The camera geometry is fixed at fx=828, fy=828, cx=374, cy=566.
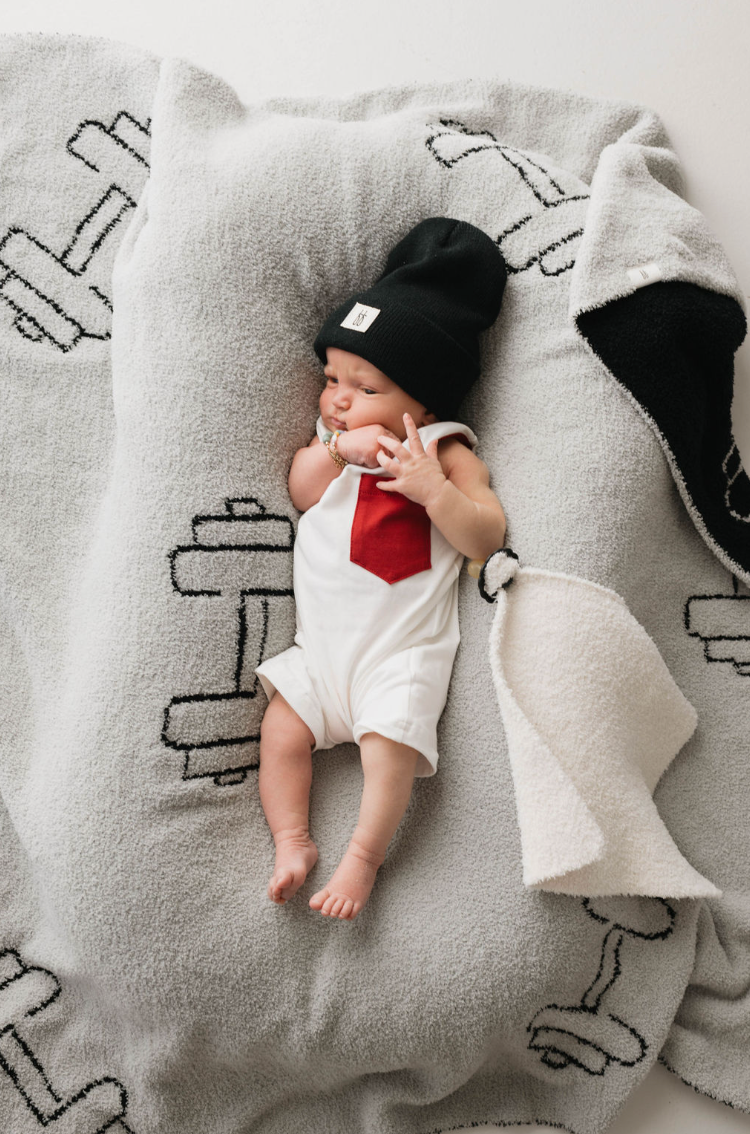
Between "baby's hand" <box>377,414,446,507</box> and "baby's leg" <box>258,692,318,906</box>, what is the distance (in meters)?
0.34

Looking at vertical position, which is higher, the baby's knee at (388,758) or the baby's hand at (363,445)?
the baby's hand at (363,445)

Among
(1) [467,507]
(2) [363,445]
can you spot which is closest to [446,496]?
(1) [467,507]

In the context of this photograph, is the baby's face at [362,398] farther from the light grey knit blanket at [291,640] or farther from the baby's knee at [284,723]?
the baby's knee at [284,723]

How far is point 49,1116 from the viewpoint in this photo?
116 centimetres

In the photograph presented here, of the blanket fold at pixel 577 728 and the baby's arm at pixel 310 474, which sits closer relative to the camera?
the blanket fold at pixel 577 728

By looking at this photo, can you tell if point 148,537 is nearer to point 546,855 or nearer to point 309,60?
point 546,855

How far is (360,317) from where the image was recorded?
1.16 m

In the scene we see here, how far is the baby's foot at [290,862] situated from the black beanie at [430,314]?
0.63 m

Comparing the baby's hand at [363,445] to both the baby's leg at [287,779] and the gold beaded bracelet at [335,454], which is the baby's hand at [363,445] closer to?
the gold beaded bracelet at [335,454]

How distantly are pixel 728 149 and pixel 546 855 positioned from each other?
4.18 ft

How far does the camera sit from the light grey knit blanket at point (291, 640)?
3.51ft

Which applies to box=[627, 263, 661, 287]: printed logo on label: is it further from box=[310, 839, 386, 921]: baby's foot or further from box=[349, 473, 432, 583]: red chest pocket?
box=[310, 839, 386, 921]: baby's foot

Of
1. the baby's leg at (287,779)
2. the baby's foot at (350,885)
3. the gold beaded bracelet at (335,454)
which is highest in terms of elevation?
the gold beaded bracelet at (335,454)

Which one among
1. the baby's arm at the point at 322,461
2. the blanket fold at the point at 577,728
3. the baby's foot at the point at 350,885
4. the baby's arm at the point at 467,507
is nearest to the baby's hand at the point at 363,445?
the baby's arm at the point at 322,461
